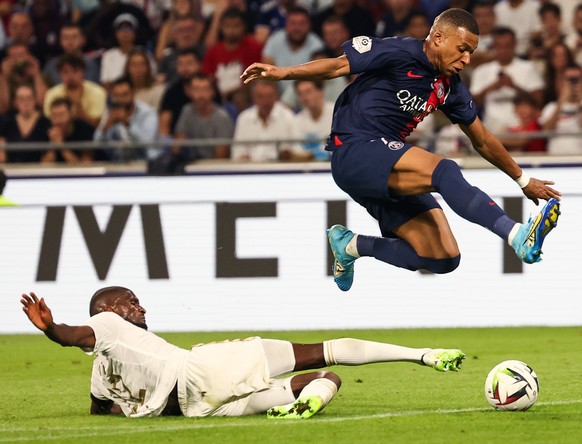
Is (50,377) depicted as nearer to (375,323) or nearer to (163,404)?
(163,404)

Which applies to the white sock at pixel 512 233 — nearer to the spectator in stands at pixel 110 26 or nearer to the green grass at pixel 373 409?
the green grass at pixel 373 409

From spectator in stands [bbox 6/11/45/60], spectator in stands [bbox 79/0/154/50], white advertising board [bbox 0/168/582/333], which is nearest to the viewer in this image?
white advertising board [bbox 0/168/582/333]

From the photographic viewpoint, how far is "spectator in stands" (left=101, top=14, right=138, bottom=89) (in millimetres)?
16934

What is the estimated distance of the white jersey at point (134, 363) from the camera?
24.7 ft

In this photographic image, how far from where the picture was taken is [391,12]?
16.4m

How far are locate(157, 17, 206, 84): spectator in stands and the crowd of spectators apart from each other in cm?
2

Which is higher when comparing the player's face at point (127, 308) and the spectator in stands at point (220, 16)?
the spectator in stands at point (220, 16)

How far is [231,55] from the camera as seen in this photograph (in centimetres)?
1650

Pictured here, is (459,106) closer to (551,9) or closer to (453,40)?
(453,40)

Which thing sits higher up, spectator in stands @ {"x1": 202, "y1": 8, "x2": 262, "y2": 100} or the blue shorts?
spectator in stands @ {"x1": 202, "y1": 8, "x2": 262, "y2": 100}

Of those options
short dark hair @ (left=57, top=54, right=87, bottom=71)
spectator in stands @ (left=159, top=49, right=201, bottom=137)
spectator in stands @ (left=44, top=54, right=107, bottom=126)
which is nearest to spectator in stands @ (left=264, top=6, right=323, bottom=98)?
spectator in stands @ (left=159, top=49, right=201, bottom=137)

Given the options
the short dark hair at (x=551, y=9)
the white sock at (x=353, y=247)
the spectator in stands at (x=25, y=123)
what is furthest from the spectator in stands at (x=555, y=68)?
the white sock at (x=353, y=247)

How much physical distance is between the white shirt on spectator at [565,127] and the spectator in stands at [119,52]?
5580 mm

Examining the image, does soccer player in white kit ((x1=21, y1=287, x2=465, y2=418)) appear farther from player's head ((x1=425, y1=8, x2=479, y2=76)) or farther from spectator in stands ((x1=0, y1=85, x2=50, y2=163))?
spectator in stands ((x1=0, y1=85, x2=50, y2=163))
